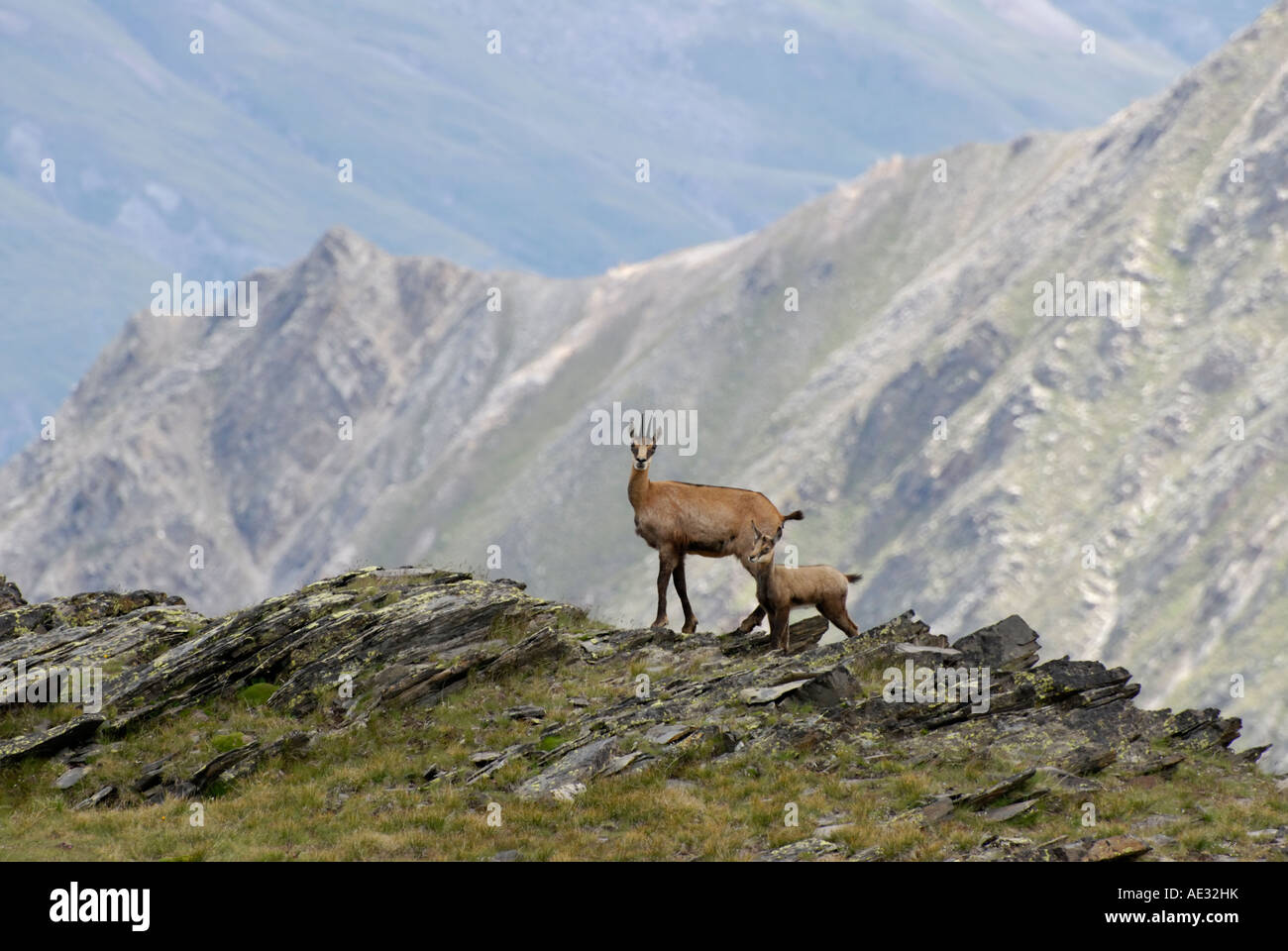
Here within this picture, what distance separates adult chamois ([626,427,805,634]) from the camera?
27391mm

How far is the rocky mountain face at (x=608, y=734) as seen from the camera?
19.4 metres

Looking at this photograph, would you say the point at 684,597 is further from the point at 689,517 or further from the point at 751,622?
the point at 689,517

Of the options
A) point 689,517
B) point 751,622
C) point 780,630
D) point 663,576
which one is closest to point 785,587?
point 780,630

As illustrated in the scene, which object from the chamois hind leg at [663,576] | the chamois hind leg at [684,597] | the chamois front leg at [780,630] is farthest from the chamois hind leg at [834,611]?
the chamois hind leg at [663,576]

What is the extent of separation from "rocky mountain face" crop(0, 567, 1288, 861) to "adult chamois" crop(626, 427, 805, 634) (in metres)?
1.77

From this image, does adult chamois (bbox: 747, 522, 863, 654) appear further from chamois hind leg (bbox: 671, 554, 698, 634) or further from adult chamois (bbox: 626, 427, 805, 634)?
chamois hind leg (bbox: 671, 554, 698, 634)

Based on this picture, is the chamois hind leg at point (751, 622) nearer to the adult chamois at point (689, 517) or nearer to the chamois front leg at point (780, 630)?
the adult chamois at point (689, 517)

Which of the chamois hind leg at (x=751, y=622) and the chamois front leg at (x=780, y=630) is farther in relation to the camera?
the chamois hind leg at (x=751, y=622)

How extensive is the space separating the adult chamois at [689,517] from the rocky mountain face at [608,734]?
5.80 ft

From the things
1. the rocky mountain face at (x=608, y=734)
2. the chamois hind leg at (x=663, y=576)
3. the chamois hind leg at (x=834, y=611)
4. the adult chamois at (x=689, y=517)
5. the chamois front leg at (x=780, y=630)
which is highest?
the adult chamois at (x=689, y=517)

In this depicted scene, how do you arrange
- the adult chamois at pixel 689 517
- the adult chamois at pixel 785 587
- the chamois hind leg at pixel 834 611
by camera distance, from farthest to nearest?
1. the adult chamois at pixel 689 517
2. the chamois hind leg at pixel 834 611
3. the adult chamois at pixel 785 587

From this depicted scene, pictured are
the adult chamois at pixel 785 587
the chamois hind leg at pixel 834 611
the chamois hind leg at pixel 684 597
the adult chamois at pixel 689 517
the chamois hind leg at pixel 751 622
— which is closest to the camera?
the adult chamois at pixel 785 587

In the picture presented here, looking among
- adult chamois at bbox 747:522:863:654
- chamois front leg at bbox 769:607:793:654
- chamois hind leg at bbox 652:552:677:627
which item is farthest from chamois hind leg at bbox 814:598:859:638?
chamois hind leg at bbox 652:552:677:627
